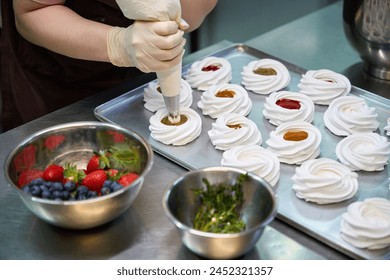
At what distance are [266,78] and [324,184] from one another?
0.76 metres

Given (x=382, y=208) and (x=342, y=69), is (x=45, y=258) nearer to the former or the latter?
(x=382, y=208)

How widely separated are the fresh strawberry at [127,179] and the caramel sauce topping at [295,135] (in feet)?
1.98

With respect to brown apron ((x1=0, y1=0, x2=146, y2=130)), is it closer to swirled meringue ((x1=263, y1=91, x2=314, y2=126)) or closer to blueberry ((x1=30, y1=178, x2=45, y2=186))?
swirled meringue ((x1=263, y1=91, x2=314, y2=126))

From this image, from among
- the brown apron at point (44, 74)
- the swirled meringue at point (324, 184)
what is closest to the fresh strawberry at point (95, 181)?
the swirled meringue at point (324, 184)

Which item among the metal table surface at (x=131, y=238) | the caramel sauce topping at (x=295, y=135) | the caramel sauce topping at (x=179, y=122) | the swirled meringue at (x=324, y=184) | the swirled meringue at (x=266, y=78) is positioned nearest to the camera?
the metal table surface at (x=131, y=238)

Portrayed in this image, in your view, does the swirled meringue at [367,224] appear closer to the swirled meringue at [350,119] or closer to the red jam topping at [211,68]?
the swirled meringue at [350,119]

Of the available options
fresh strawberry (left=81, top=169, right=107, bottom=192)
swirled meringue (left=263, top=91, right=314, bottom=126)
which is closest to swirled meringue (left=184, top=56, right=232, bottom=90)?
swirled meringue (left=263, top=91, right=314, bottom=126)

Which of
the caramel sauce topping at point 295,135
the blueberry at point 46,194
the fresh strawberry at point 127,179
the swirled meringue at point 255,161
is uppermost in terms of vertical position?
the blueberry at point 46,194

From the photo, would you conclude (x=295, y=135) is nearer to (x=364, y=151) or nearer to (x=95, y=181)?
(x=364, y=151)

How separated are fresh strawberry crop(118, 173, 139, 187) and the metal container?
1300 millimetres

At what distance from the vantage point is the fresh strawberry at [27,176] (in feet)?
6.26

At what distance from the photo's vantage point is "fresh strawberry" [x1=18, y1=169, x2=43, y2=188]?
1.91m

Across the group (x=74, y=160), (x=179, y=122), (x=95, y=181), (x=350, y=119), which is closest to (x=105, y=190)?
(x=95, y=181)

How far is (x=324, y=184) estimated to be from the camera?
1.90m
